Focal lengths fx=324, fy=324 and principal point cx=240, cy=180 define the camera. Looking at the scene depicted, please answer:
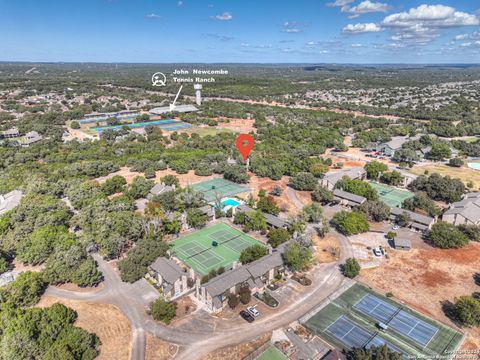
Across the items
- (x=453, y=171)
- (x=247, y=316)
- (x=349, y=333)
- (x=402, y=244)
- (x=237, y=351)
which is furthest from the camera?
(x=453, y=171)

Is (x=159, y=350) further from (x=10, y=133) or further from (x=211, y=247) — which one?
(x=10, y=133)

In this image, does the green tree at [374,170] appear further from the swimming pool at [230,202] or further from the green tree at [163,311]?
the green tree at [163,311]

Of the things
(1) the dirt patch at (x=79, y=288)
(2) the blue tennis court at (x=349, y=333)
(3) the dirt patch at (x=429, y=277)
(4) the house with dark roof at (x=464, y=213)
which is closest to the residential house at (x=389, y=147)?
(4) the house with dark roof at (x=464, y=213)

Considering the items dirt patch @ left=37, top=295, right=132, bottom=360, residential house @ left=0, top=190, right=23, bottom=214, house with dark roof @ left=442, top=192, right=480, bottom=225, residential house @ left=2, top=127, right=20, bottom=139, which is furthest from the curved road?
residential house @ left=2, top=127, right=20, bottom=139

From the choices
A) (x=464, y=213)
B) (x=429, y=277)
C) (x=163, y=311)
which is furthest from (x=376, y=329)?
(x=464, y=213)

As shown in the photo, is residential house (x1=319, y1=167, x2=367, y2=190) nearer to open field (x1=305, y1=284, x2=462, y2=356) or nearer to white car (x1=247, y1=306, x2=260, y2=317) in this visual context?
open field (x1=305, y1=284, x2=462, y2=356)

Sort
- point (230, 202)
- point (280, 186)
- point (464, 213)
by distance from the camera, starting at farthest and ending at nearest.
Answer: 1. point (280, 186)
2. point (230, 202)
3. point (464, 213)
